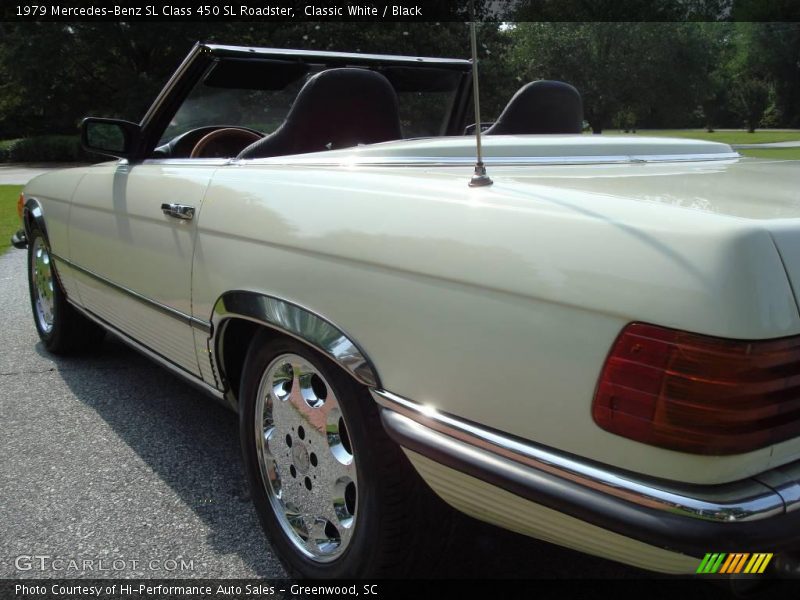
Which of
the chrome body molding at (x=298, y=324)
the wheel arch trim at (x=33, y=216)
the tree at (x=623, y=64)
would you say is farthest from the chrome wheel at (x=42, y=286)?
the tree at (x=623, y=64)

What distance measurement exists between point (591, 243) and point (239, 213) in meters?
1.19

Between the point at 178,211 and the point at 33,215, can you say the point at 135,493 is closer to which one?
the point at 178,211

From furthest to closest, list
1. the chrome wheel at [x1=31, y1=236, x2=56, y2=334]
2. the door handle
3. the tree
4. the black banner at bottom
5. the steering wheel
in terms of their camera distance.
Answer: the tree
the chrome wheel at [x1=31, y1=236, x2=56, y2=334]
the steering wheel
the door handle
the black banner at bottom

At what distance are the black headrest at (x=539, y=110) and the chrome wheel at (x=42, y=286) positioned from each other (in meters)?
2.83

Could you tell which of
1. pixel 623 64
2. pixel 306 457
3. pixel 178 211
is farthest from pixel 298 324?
pixel 623 64

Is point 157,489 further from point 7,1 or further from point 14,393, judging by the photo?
point 7,1

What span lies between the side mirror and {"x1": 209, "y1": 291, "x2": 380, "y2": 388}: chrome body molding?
1297 mm

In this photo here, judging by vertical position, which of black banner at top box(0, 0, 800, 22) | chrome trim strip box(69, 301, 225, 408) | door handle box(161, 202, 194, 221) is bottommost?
chrome trim strip box(69, 301, 225, 408)

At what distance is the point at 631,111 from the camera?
547cm

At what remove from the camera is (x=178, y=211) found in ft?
7.77

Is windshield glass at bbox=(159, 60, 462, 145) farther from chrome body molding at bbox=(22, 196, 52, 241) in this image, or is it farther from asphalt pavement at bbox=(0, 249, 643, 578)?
asphalt pavement at bbox=(0, 249, 643, 578)

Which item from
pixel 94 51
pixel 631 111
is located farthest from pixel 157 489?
pixel 94 51

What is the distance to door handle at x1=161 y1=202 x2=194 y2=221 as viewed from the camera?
91.0 inches

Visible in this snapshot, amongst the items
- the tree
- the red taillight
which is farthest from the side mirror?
the tree
